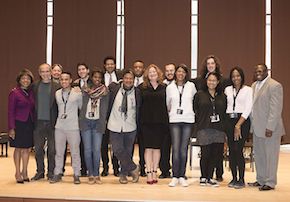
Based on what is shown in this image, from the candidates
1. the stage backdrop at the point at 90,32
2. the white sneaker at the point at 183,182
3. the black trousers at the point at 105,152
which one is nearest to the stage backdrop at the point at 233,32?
the stage backdrop at the point at 90,32

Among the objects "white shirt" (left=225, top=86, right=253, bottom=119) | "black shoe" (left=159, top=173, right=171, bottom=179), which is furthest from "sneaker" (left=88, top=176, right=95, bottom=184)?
"white shirt" (left=225, top=86, right=253, bottom=119)

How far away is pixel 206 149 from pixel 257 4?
5.45 metres

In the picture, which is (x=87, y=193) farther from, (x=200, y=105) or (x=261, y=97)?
(x=261, y=97)

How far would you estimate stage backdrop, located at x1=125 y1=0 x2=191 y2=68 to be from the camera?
9391mm

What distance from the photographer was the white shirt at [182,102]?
4.74 meters

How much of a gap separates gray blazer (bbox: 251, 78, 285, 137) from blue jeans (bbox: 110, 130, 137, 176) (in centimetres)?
139

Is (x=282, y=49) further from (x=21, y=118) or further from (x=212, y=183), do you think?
(x=21, y=118)

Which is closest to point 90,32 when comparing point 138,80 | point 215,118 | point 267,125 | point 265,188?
point 138,80

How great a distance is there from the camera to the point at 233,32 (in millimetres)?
9297

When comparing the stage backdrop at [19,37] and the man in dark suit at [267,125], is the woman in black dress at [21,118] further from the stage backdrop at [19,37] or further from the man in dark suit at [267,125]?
the stage backdrop at [19,37]

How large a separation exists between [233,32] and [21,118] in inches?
226

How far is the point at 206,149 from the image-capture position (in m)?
4.76

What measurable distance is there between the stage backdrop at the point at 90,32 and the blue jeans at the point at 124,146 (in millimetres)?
4804

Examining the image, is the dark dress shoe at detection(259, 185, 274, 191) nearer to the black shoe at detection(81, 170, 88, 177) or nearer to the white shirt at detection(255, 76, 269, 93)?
the white shirt at detection(255, 76, 269, 93)
